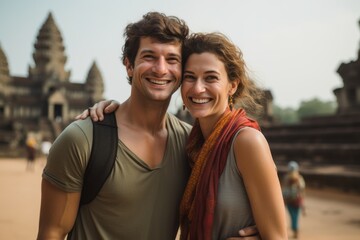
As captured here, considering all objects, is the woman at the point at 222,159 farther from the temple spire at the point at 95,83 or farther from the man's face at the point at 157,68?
the temple spire at the point at 95,83

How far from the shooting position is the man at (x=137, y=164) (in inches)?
76.9

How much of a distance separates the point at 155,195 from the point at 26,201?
9.07 meters

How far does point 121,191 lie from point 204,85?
2.77 ft

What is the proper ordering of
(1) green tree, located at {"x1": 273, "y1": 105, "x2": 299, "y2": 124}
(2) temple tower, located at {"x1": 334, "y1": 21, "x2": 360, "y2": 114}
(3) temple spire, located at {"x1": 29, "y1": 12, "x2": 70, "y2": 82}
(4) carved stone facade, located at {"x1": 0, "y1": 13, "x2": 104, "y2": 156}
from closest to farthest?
1. (2) temple tower, located at {"x1": 334, "y1": 21, "x2": 360, "y2": 114}
2. (4) carved stone facade, located at {"x1": 0, "y1": 13, "x2": 104, "y2": 156}
3. (3) temple spire, located at {"x1": 29, "y1": 12, "x2": 70, "y2": 82}
4. (1) green tree, located at {"x1": 273, "y1": 105, "x2": 299, "y2": 124}

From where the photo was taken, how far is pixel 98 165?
1.97m

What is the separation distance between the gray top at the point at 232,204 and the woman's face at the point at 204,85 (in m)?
0.41

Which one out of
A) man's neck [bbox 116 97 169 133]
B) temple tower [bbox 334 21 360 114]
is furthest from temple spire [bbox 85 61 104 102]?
man's neck [bbox 116 97 169 133]

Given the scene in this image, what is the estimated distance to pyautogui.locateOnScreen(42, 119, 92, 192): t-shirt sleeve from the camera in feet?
6.28

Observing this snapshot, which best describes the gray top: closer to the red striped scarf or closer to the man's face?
the red striped scarf

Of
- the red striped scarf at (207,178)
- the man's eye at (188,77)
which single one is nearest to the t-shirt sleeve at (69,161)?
the red striped scarf at (207,178)

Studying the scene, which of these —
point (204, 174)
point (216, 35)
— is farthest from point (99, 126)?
point (216, 35)

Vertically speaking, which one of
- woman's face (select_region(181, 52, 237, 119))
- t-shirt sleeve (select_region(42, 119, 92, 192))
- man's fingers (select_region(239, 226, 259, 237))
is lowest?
man's fingers (select_region(239, 226, 259, 237))

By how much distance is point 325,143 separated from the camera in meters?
15.1

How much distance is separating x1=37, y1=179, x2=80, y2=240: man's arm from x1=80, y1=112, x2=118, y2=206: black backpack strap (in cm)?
7
